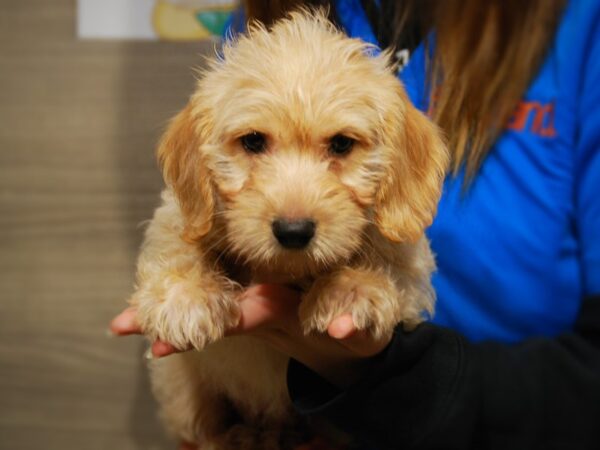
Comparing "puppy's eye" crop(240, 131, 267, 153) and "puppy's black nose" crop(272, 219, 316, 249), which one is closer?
"puppy's black nose" crop(272, 219, 316, 249)

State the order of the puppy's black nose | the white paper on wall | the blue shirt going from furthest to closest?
1. the white paper on wall
2. the blue shirt
3. the puppy's black nose

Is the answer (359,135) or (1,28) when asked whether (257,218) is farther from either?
(1,28)

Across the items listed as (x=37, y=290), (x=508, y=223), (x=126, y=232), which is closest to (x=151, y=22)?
(x=126, y=232)

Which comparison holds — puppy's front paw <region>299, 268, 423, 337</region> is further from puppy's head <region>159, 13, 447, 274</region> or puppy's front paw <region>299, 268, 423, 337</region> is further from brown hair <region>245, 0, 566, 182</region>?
brown hair <region>245, 0, 566, 182</region>

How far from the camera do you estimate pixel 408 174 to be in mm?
1041

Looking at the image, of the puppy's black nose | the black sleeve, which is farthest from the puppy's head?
the black sleeve

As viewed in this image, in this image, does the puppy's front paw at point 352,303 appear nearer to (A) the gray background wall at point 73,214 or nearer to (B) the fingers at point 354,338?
(B) the fingers at point 354,338

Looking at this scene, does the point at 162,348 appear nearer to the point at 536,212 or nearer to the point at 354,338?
the point at 354,338

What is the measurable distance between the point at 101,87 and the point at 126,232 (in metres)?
0.48

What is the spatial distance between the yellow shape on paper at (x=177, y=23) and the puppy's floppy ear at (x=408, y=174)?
0.98 metres

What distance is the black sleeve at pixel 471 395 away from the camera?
1053 millimetres

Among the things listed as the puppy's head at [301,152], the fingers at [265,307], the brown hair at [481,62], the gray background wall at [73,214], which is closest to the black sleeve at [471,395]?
the fingers at [265,307]

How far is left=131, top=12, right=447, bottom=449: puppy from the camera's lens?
91cm

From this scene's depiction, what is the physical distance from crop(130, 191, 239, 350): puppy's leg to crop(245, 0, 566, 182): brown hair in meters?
0.57
